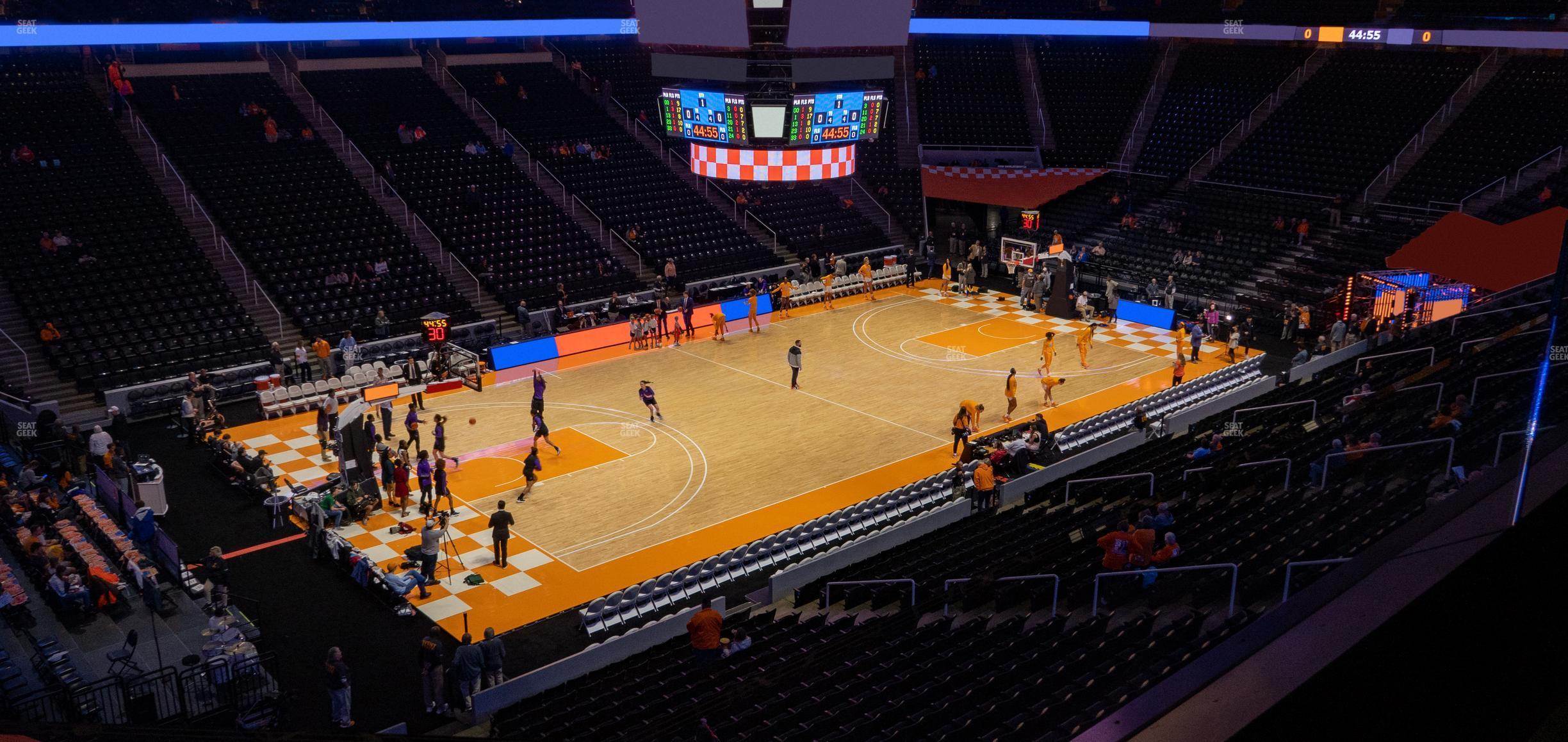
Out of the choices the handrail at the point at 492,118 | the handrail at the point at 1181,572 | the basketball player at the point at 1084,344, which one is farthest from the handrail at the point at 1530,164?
the handrail at the point at 492,118

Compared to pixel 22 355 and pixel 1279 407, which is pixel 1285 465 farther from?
pixel 22 355

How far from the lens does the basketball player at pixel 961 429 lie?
23.8 m

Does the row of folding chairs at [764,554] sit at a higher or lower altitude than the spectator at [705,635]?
lower

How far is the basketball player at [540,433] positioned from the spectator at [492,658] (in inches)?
372

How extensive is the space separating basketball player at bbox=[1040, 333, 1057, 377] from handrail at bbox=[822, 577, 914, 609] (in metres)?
Result: 13.5

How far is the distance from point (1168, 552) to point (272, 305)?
2641 centimetres

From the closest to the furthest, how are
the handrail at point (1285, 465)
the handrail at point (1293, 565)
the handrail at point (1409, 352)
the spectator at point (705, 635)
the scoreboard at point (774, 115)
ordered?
the handrail at point (1293, 565) → the spectator at point (705, 635) → the handrail at point (1285, 465) → the scoreboard at point (774, 115) → the handrail at point (1409, 352)

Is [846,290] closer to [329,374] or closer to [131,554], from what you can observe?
[329,374]

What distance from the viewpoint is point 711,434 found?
2639cm

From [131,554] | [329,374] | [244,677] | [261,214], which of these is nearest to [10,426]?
[329,374]

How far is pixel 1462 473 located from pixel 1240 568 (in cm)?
288

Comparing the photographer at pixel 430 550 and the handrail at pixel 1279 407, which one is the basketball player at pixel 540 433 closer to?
the photographer at pixel 430 550

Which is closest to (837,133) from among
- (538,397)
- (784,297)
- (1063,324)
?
(538,397)

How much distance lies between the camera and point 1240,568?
1398cm
